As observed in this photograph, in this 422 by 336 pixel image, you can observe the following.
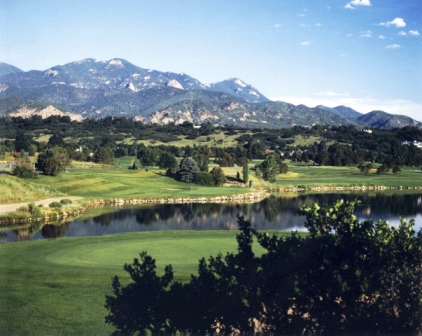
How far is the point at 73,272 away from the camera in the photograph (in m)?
20.7

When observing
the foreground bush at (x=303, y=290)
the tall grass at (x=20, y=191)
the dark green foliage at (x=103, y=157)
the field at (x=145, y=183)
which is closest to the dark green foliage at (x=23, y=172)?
the field at (x=145, y=183)

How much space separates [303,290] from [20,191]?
48.3 metres

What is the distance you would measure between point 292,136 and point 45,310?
15699cm

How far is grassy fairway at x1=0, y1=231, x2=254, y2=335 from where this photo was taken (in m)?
15.4

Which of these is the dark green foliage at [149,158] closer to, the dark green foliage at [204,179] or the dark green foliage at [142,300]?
the dark green foliage at [204,179]

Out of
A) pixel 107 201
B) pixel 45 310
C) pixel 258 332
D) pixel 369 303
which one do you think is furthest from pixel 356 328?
pixel 107 201

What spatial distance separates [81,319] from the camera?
15.6 m

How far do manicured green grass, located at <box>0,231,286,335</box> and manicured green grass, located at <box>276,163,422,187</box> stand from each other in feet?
187

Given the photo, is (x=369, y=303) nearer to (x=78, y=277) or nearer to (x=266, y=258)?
(x=266, y=258)

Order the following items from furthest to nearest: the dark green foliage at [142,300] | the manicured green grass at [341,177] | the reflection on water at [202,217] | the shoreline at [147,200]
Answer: the manicured green grass at [341,177], the shoreline at [147,200], the reflection on water at [202,217], the dark green foliage at [142,300]

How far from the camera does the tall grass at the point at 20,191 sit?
5083 centimetres

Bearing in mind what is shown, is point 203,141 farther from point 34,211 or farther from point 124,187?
point 34,211

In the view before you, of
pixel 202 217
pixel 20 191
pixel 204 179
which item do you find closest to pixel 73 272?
pixel 202 217

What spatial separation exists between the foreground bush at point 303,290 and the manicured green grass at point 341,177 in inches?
2888
